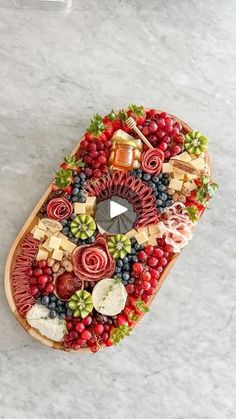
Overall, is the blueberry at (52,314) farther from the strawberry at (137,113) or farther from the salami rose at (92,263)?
the strawberry at (137,113)

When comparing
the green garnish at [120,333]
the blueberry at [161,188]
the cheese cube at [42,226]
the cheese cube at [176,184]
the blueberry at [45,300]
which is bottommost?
the blueberry at [45,300]

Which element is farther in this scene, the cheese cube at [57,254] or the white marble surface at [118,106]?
the white marble surface at [118,106]

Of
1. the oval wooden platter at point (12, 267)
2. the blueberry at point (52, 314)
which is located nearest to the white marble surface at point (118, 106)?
the oval wooden platter at point (12, 267)

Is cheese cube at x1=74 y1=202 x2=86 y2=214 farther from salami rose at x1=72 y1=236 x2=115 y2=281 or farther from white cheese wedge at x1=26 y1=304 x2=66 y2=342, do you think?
white cheese wedge at x1=26 y1=304 x2=66 y2=342

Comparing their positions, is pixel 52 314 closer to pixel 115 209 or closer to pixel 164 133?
pixel 115 209

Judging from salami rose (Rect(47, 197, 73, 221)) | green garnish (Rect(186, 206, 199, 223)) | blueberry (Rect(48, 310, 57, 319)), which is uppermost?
green garnish (Rect(186, 206, 199, 223))

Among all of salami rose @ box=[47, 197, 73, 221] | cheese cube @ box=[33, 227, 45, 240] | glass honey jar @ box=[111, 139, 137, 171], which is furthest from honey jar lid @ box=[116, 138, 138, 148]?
cheese cube @ box=[33, 227, 45, 240]

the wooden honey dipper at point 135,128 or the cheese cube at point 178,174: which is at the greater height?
the wooden honey dipper at point 135,128
